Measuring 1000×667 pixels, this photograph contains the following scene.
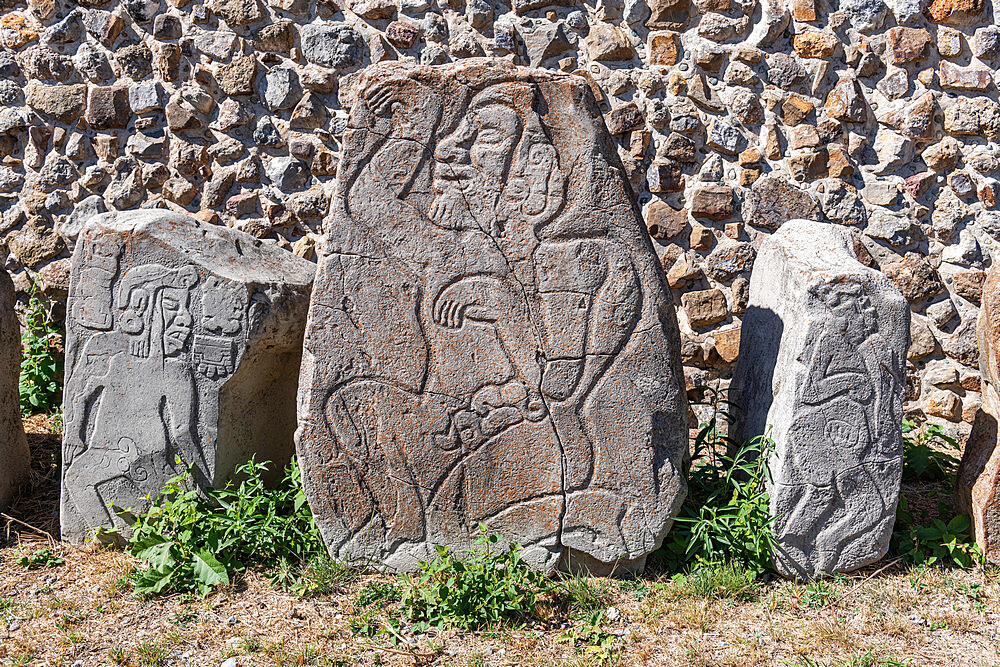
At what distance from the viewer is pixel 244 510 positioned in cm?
280

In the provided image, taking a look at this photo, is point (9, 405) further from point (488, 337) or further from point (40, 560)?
point (488, 337)

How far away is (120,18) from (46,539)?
9.73 ft

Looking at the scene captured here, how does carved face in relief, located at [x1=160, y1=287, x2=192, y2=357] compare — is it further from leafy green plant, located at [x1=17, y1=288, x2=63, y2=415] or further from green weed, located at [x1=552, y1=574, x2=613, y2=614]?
leafy green plant, located at [x1=17, y1=288, x2=63, y2=415]

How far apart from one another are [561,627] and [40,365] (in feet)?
11.3

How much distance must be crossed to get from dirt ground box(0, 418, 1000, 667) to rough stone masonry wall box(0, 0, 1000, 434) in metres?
1.94

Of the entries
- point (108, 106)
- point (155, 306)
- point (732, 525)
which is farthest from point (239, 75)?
point (732, 525)

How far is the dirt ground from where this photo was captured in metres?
2.30

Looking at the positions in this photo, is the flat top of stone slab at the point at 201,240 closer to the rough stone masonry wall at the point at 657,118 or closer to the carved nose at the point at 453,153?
the carved nose at the point at 453,153

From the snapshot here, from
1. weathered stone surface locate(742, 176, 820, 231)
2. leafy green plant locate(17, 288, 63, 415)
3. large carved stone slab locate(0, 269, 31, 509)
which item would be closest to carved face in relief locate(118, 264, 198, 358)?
large carved stone slab locate(0, 269, 31, 509)

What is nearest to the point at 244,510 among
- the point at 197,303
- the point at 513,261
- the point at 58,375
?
the point at 197,303

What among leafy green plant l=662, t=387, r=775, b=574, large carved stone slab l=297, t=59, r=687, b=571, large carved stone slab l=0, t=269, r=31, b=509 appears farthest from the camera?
large carved stone slab l=0, t=269, r=31, b=509

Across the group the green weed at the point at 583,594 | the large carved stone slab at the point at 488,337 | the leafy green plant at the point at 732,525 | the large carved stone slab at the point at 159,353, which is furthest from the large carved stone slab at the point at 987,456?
the large carved stone slab at the point at 159,353

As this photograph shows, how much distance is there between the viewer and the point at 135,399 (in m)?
2.86

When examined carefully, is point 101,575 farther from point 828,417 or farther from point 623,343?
point 828,417
